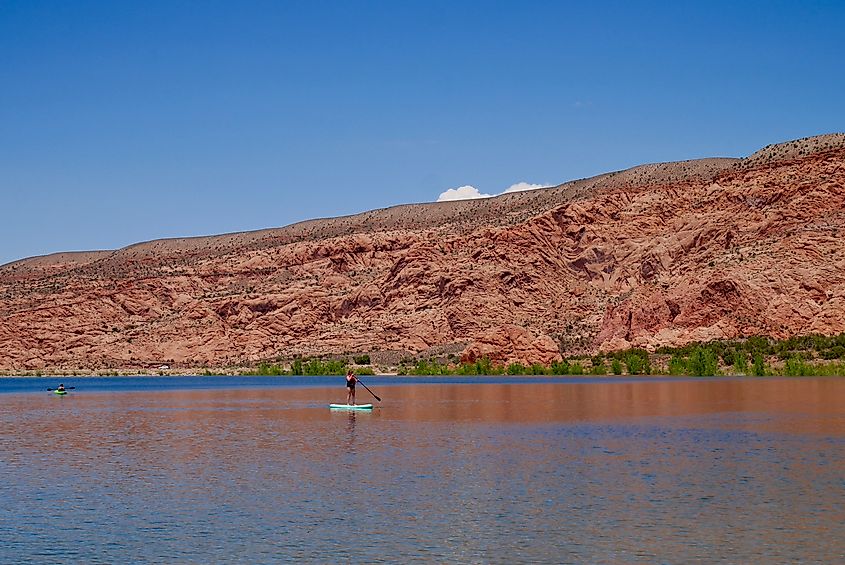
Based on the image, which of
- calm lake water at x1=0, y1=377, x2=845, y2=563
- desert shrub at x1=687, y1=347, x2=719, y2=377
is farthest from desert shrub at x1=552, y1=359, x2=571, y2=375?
calm lake water at x1=0, y1=377, x2=845, y2=563

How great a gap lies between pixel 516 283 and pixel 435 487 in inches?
3220

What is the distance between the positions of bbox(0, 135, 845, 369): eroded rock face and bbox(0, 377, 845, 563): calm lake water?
42738 mm

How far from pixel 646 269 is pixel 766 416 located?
202 feet

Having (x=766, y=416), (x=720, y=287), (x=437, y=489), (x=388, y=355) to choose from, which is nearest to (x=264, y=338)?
(x=388, y=355)

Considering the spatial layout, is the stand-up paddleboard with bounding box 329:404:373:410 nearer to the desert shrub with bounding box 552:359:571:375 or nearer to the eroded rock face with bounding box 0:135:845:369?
the desert shrub with bounding box 552:359:571:375

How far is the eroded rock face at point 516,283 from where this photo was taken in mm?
79250

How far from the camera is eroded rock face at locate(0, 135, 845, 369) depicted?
7925 cm

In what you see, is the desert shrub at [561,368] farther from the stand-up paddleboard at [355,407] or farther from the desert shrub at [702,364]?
the stand-up paddleboard at [355,407]

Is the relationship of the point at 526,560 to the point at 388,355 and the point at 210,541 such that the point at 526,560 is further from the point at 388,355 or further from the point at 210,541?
the point at 388,355

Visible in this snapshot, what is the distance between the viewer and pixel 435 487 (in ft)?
63.0

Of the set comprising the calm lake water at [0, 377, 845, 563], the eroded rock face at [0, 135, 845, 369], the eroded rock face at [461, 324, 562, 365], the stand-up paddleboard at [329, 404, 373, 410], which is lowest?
the calm lake water at [0, 377, 845, 563]

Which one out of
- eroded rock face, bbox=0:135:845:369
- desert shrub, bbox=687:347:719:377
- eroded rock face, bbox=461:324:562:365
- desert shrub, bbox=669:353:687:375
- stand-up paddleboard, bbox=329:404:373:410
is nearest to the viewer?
stand-up paddleboard, bbox=329:404:373:410

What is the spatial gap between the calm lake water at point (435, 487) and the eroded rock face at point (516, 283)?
42738mm

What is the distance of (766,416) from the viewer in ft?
110
